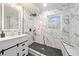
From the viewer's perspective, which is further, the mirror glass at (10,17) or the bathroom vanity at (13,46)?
the mirror glass at (10,17)

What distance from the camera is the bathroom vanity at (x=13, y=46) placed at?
3.34ft

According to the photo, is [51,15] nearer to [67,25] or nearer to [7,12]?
[67,25]

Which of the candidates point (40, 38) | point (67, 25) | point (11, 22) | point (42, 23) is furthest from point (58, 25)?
point (11, 22)

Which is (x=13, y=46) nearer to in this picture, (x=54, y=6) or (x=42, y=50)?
(x=42, y=50)

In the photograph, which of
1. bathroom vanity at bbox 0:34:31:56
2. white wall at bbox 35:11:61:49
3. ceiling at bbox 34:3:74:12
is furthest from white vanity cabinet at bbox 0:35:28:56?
ceiling at bbox 34:3:74:12

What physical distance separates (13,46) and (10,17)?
1.69 feet

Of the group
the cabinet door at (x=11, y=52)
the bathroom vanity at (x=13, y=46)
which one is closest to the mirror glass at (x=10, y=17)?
the bathroom vanity at (x=13, y=46)

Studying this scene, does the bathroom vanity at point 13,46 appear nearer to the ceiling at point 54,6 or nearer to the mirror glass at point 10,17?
the mirror glass at point 10,17

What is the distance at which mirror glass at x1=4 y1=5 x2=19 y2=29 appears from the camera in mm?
1308

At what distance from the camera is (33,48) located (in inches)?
47.1

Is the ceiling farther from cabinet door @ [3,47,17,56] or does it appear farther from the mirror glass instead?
cabinet door @ [3,47,17,56]

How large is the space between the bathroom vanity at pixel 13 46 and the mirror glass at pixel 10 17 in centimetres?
27

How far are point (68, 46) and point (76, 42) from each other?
13 cm

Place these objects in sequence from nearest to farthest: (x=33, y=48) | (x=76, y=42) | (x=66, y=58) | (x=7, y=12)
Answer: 1. (x=66, y=58)
2. (x=76, y=42)
3. (x=33, y=48)
4. (x=7, y=12)
